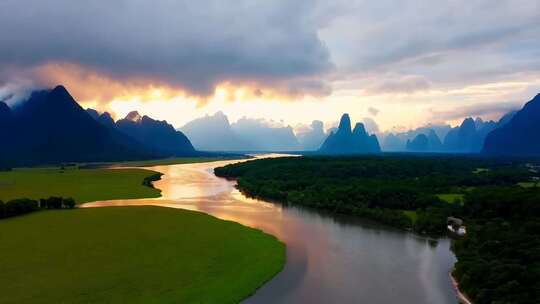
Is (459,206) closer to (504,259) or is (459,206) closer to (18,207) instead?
(504,259)

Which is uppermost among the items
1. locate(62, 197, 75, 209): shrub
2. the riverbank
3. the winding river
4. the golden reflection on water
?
locate(62, 197, 75, 209): shrub

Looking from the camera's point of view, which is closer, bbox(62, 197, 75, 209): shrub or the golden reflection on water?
the golden reflection on water

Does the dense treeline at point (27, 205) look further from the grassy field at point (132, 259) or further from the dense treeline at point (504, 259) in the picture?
the dense treeline at point (504, 259)

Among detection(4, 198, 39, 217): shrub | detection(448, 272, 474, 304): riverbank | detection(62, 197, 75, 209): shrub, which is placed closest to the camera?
detection(448, 272, 474, 304): riverbank

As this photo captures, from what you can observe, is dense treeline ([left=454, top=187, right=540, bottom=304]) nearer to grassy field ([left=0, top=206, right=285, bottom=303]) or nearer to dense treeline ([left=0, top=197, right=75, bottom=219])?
grassy field ([left=0, top=206, right=285, bottom=303])

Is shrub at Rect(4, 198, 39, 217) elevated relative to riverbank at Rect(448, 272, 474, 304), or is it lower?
elevated

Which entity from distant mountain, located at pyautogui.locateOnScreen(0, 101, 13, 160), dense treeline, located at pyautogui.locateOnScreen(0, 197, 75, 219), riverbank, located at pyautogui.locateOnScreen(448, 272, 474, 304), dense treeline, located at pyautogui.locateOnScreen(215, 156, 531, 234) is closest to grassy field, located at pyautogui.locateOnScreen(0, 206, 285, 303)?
dense treeline, located at pyautogui.locateOnScreen(0, 197, 75, 219)

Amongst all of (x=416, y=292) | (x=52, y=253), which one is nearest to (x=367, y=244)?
(x=416, y=292)
